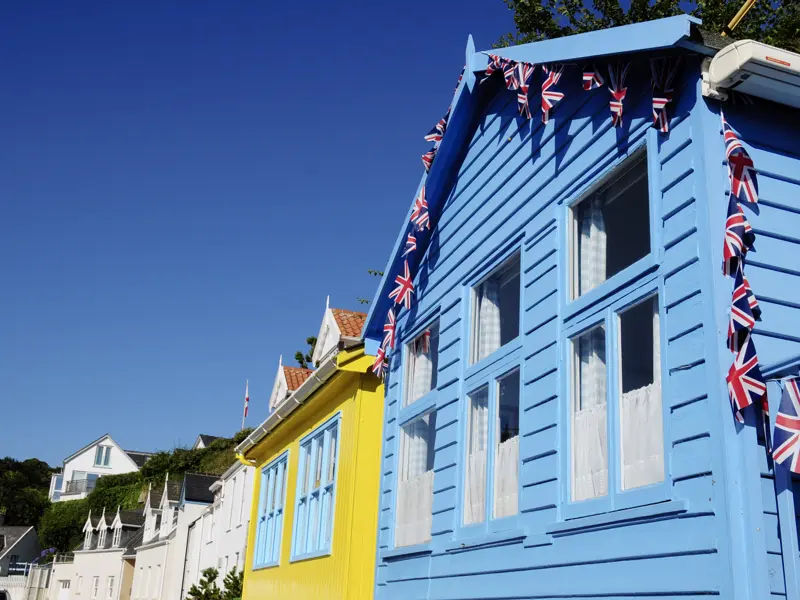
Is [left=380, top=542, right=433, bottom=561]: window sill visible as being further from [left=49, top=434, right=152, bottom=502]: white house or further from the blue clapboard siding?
[left=49, top=434, right=152, bottom=502]: white house

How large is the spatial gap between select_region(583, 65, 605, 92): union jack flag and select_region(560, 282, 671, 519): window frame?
1690mm

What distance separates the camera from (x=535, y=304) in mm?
7340

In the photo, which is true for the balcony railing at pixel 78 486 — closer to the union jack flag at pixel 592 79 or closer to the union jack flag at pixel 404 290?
the union jack flag at pixel 404 290

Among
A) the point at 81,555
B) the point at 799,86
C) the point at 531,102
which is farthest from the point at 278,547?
the point at 81,555

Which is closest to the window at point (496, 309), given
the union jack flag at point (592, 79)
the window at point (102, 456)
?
the union jack flag at point (592, 79)

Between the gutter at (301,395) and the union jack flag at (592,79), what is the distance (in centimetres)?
577

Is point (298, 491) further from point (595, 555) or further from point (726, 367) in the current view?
point (726, 367)

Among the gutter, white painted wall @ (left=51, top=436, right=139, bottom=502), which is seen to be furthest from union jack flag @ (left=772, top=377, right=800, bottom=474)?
white painted wall @ (left=51, top=436, right=139, bottom=502)

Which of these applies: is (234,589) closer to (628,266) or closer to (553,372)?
(553,372)

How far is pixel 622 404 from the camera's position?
5871 millimetres

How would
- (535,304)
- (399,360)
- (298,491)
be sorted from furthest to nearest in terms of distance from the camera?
(298,491) < (399,360) < (535,304)

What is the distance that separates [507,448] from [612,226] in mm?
2140

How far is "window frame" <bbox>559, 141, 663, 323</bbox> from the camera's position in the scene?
5.83 meters

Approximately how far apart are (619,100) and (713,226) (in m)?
1.51
